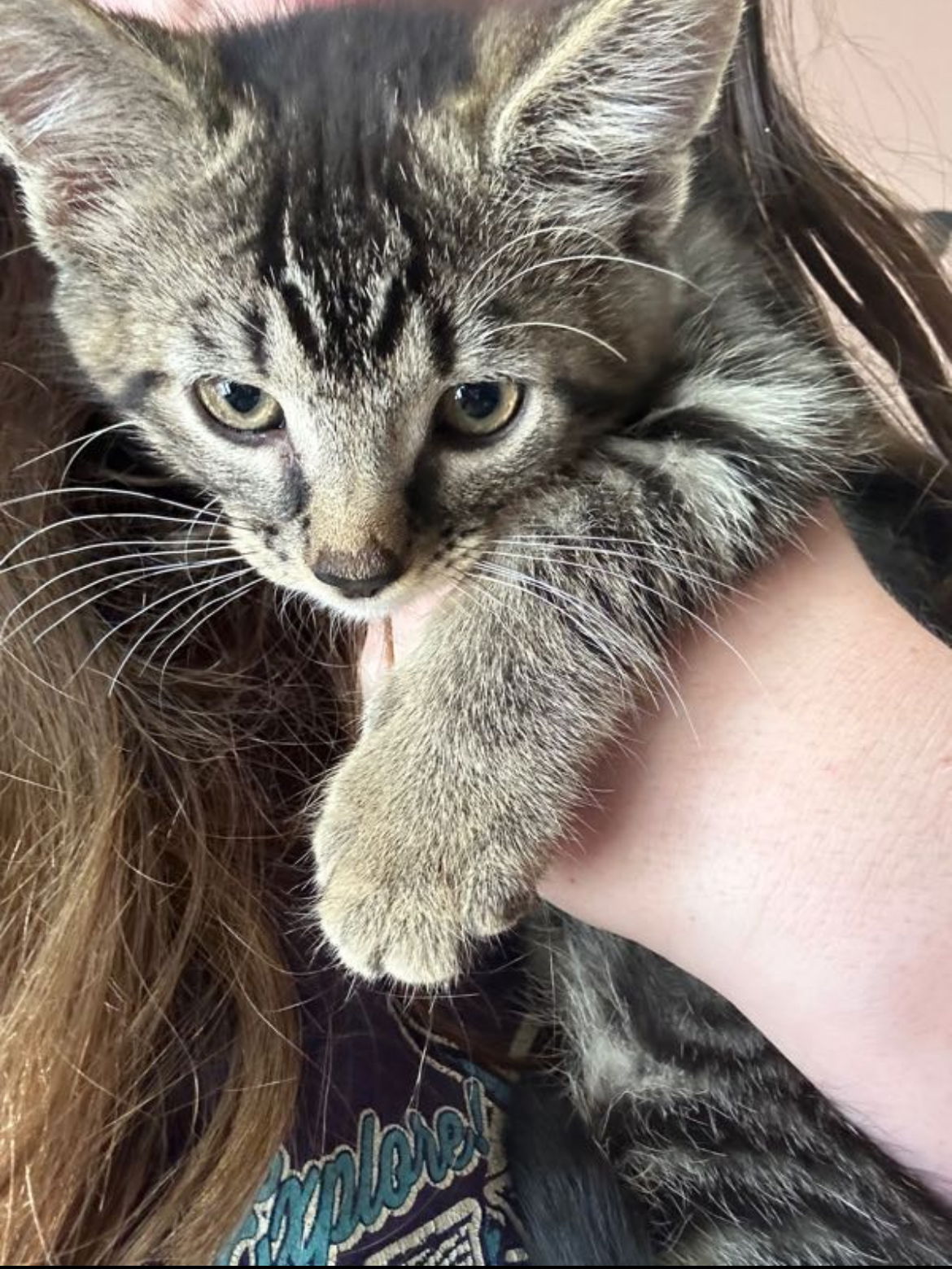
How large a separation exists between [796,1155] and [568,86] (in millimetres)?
699

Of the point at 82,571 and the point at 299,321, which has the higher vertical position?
the point at 299,321

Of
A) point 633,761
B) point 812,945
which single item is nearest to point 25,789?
point 633,761

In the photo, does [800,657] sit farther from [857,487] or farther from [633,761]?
[857,487]

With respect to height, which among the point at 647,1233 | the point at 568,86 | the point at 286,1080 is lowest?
the point at 647,1233

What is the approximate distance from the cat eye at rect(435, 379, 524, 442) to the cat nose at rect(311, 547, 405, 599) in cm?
9

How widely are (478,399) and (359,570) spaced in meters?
0.13

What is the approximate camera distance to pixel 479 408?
69 cm

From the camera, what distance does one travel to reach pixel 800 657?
0.67 metres

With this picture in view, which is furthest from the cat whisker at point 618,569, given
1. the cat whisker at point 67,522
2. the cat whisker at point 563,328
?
the cat whisker at point 67,522

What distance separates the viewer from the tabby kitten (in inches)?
25.8

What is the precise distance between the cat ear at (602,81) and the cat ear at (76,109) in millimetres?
193

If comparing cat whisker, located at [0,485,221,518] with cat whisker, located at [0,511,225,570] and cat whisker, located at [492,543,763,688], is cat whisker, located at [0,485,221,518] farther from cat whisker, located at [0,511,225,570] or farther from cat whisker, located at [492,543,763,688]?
cat whisker, located at [492,543,763,688]

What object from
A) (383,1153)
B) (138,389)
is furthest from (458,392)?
(383,1153)

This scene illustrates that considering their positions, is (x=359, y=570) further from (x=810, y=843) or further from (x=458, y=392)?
(x=810, y=843)
